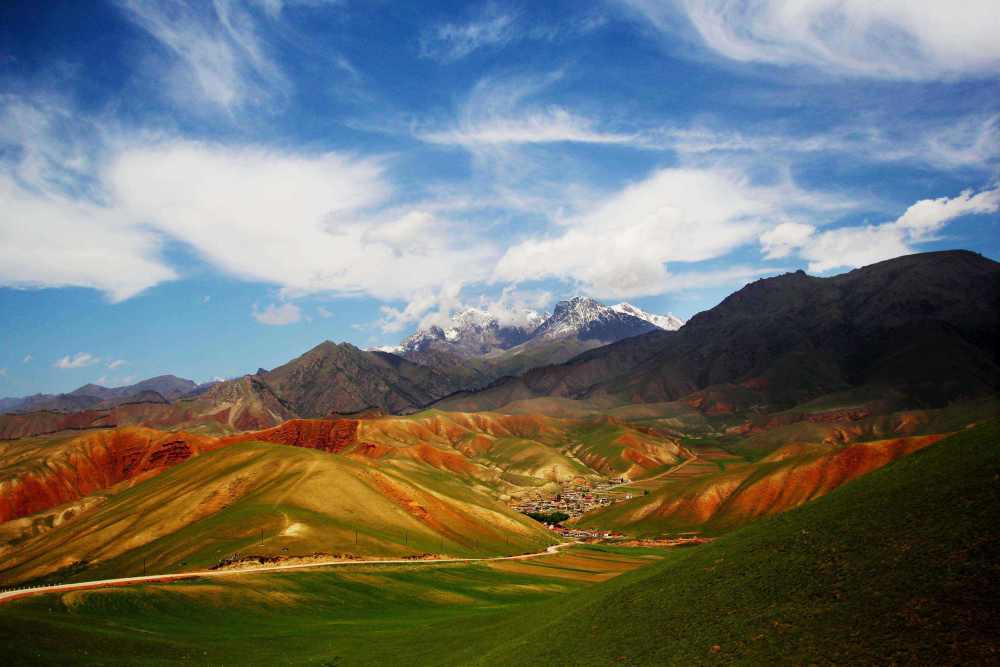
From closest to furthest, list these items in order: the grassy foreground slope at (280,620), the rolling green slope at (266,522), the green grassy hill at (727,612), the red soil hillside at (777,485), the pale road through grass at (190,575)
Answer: the green grassy hill at (727,612), the grassy foreground slope at (280,620), the pale road through grass at (190,575), the rolling green slope at (266,522), the red soil hillside at (777,485)

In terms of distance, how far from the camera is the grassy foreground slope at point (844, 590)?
93.6 feet

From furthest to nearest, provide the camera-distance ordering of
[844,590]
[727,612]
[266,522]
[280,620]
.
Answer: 1. [266,522]
2. [280,620]
3. [727,612]
4. [844,590]

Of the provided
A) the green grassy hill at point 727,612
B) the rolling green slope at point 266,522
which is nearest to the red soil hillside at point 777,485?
the rolling green slope at point 266,522

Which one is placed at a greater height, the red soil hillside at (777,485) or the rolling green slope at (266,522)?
the rolling green slope at (266,522)

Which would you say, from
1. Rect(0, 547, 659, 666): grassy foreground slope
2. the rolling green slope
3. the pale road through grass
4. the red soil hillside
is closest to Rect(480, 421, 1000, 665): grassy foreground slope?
Rect(0, 547, 659, 666): grassy foreground slope

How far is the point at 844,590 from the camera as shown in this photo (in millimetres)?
33938

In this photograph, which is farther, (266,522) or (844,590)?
(266,522)

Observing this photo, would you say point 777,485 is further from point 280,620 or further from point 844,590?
point 844,590

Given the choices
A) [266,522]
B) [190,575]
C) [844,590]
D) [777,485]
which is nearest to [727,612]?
[844,590]

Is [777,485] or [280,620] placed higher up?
[280,620]

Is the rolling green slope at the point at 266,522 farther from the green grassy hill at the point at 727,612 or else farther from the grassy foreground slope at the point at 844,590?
the grassy foreground slope at the point at 844,590

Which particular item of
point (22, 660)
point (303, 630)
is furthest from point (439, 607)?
point (22, 660)

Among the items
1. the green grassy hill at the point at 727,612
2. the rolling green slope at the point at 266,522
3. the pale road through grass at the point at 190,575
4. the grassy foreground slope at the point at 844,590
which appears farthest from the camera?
the rolling green slope at the point at 266,522

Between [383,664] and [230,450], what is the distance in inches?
5698
